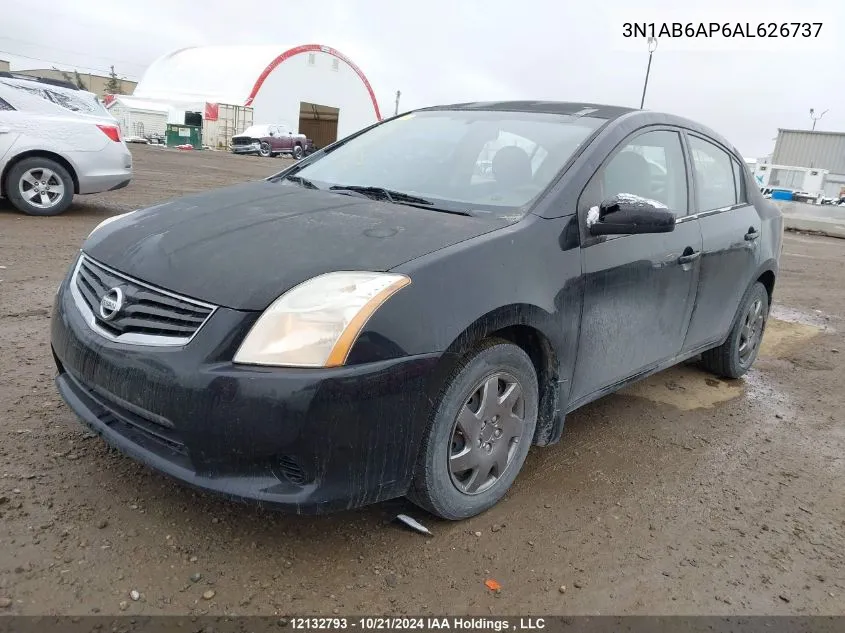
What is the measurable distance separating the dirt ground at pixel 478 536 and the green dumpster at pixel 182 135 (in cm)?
3874

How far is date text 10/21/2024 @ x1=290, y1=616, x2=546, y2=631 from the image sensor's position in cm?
205

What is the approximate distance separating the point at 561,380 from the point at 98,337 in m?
1.77

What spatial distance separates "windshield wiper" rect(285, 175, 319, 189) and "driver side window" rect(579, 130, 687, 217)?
134cm

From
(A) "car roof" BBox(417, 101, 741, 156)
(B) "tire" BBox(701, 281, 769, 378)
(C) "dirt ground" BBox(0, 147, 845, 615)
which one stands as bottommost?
(C) "dirt ground" BBox(0, 147, 845, 615)

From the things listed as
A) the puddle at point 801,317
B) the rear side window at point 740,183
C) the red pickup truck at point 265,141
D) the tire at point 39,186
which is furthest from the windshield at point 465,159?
the red pickup truck at point 265,141

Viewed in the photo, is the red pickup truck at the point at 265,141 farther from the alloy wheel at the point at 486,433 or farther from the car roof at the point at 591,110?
the alloy wheel at the point at 486,433

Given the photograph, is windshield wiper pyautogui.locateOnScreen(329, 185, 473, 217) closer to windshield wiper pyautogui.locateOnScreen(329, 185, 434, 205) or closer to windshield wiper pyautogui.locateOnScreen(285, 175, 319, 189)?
windshield wiper pyautogui.locateOnScreen(329, 185, 434, 205)

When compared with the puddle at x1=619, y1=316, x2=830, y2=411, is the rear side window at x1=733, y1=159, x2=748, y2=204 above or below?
above

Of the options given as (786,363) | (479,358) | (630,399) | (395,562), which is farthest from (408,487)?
(786,363)

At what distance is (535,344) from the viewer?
8.96 feet

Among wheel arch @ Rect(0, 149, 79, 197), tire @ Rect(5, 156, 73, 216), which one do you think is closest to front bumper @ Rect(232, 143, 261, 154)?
tire @ Rect(5, 156, 73, 216)

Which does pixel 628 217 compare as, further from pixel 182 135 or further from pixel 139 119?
pixel 139 119

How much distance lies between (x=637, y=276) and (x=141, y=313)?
2.11 m

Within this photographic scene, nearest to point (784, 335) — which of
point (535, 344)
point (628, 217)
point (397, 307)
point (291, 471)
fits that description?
point (628, 217)
